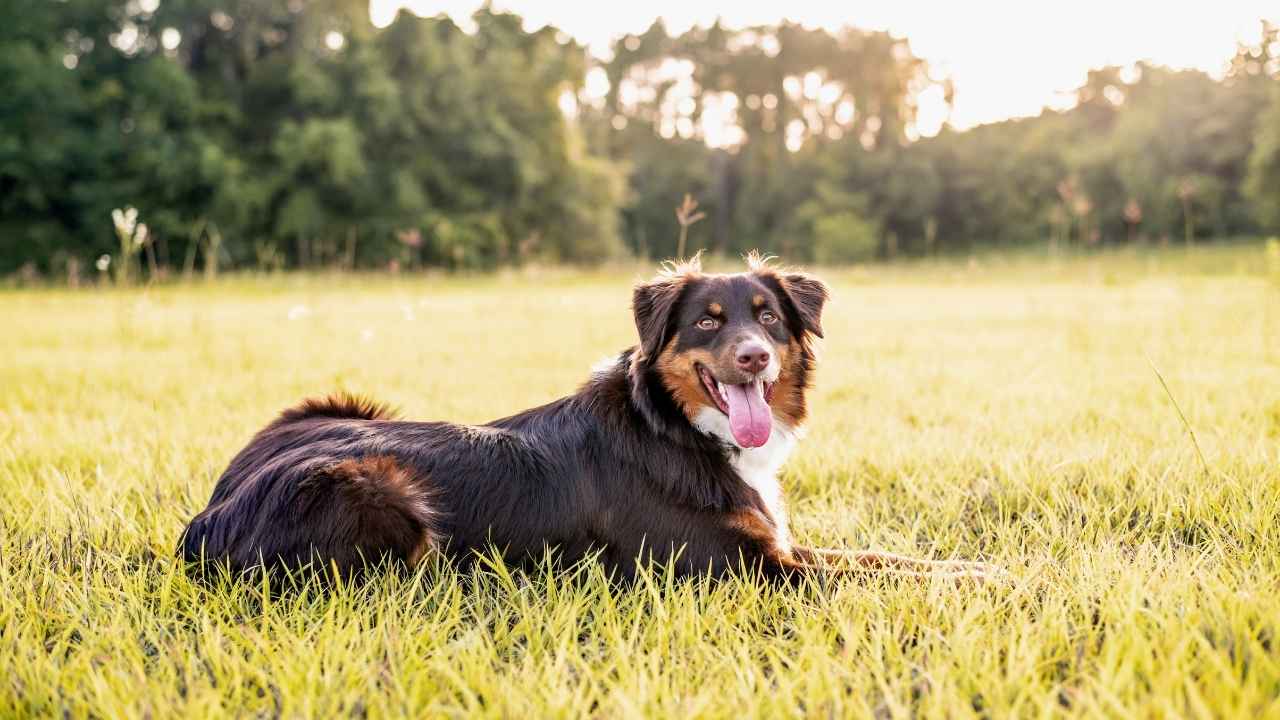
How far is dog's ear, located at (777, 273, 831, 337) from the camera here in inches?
140

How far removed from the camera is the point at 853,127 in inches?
2221

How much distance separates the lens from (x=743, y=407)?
10.3 feet

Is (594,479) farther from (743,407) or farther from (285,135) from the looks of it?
(285,135)

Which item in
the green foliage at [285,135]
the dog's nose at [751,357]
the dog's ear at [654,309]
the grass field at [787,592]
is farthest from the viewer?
the green foliage at [285,135]

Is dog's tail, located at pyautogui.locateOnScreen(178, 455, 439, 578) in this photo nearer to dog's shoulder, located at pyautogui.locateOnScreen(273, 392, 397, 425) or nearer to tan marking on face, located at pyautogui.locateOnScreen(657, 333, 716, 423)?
dog's shoulder, located at pyautogui.locateOnScreen(273, 392, 397, 425)

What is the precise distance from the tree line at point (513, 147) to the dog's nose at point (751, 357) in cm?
610

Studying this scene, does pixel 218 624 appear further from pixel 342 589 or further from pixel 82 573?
pixel 82 573

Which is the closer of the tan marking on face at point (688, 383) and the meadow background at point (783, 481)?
the meadow background at point (783, 481)

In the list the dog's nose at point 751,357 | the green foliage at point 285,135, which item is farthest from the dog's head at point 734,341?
the green foliage at point 285,135

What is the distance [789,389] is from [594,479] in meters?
0.99

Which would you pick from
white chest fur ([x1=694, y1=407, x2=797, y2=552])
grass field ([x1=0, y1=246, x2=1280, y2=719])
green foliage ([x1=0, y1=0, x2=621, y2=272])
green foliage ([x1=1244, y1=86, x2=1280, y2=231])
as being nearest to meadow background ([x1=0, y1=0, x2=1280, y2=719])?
grass field ([x1=0, y1=246, x2=1280, y2=719])

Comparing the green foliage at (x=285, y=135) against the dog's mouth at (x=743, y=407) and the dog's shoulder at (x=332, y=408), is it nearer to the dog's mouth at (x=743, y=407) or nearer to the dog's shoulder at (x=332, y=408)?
the dog's shoulder at (x=332, y=408)

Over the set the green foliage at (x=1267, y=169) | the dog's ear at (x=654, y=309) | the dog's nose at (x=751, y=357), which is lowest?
the dog's nose at (x=751, y=357)

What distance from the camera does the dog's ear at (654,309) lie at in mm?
3283
